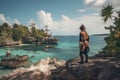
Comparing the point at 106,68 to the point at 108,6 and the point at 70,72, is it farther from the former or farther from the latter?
the point at 108,6

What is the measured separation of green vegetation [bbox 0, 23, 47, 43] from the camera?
5573 inches

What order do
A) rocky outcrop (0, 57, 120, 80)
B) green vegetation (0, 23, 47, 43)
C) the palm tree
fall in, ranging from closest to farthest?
rocky outcrop (0, 57, 120, 80)
the palm tree
green vegetation (0, 23, 47, 43)

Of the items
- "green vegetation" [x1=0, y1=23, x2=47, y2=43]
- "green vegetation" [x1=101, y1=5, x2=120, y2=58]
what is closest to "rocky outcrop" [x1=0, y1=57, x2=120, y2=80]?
"green vegetation" [x1=101, y1=5, x2=120, y2=58]

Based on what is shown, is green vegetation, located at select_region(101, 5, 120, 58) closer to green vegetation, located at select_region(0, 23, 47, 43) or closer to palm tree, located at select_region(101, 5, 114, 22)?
palm tree, located at select_region(101, 5, 114, 22)

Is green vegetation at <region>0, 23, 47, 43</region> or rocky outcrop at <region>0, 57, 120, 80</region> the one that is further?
green vegetation at <region>0, 23, 47, 43</region>

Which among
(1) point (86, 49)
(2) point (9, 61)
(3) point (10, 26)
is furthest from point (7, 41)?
(1) point (86, 49)

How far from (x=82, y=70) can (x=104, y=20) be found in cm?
533

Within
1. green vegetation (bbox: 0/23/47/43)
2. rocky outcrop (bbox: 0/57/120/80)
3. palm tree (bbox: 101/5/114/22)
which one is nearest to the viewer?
rocky outcrop (bbox: 0/57/120/80)

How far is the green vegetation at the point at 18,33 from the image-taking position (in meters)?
142

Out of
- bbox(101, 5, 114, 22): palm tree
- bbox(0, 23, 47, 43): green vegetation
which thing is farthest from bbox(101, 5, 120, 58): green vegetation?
bbox(0, 23, 47, 43): green vegetation

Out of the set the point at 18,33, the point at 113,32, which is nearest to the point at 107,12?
the point at 113,32

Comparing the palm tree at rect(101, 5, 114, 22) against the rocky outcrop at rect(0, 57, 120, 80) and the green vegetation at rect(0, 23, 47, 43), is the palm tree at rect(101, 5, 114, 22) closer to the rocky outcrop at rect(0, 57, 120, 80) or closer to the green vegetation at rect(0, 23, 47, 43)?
the rocky outcrop at rect(0, 57, 120, 80)

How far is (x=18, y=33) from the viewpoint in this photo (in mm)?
153375

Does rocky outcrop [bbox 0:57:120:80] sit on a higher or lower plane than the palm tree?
lower
